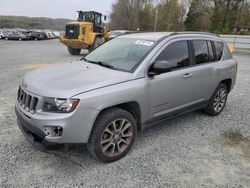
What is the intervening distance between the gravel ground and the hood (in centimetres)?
74

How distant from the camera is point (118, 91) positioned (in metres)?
3.08

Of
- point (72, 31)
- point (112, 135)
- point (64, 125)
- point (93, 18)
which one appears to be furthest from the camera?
point (93, 18)

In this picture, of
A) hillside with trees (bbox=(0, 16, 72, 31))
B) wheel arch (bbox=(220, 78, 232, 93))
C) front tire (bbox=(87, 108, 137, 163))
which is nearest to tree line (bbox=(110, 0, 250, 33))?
hillside with trees (bbox=(0, 16, 72, 31))

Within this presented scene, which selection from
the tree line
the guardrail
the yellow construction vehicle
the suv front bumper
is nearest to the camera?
the suv front bumper

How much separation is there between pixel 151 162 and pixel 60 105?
147 cm

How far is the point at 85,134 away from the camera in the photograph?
2904mm

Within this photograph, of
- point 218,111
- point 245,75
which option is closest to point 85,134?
point 218,111

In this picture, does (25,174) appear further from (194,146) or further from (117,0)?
(117,0)

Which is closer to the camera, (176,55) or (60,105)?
(60,105)

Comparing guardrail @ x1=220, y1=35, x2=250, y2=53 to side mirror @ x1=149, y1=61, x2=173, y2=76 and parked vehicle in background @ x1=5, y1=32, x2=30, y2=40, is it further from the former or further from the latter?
parked vehicle in background @ x1=5, y1=32, x2=30, y2=40

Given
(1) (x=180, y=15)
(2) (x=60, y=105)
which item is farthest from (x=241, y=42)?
(1) (x=180, y=15)

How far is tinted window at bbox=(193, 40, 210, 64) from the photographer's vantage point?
434 centimetres

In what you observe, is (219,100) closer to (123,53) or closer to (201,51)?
(201,51)

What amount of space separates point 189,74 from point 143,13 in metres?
57.0
